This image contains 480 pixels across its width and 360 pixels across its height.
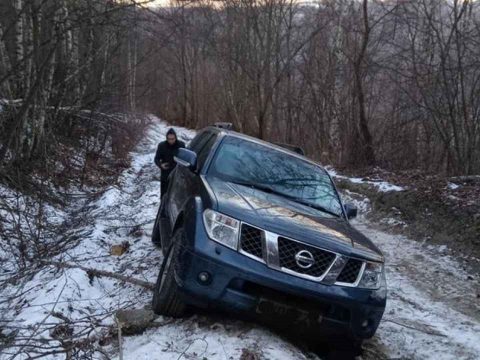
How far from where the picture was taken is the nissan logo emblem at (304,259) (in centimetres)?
395

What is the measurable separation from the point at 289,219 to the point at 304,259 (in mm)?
448

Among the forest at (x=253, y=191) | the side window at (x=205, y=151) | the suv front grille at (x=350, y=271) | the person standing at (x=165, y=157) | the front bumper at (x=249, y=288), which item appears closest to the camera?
the front bumper at (x=249, y=288)

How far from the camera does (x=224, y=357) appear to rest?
376 centimetres

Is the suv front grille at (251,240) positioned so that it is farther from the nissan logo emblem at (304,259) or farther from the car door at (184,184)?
the car door at (184,184)

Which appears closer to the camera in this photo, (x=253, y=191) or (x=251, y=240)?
(x=251, y=240)

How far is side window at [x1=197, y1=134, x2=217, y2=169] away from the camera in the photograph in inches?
213

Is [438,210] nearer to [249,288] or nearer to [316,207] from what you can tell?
[316,207]

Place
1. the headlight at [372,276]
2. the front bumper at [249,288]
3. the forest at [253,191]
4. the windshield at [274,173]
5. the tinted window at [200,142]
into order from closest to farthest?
the front bumper at [249,288], the headlight at [372,276], the forest at [253,191], the windshield at [274,173], the tinted window at [200,142]

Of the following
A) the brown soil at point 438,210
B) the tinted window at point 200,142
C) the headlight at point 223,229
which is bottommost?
the brown soil at point 438,210

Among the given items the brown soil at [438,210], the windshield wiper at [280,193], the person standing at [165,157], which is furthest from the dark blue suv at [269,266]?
the person standing at [165,157]

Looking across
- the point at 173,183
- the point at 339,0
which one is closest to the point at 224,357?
the point at 173,183

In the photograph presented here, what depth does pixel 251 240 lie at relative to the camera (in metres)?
3.97

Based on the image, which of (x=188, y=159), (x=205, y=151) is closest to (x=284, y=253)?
(x=188, y=159)

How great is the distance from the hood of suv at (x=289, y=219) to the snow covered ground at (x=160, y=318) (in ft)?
2.94
